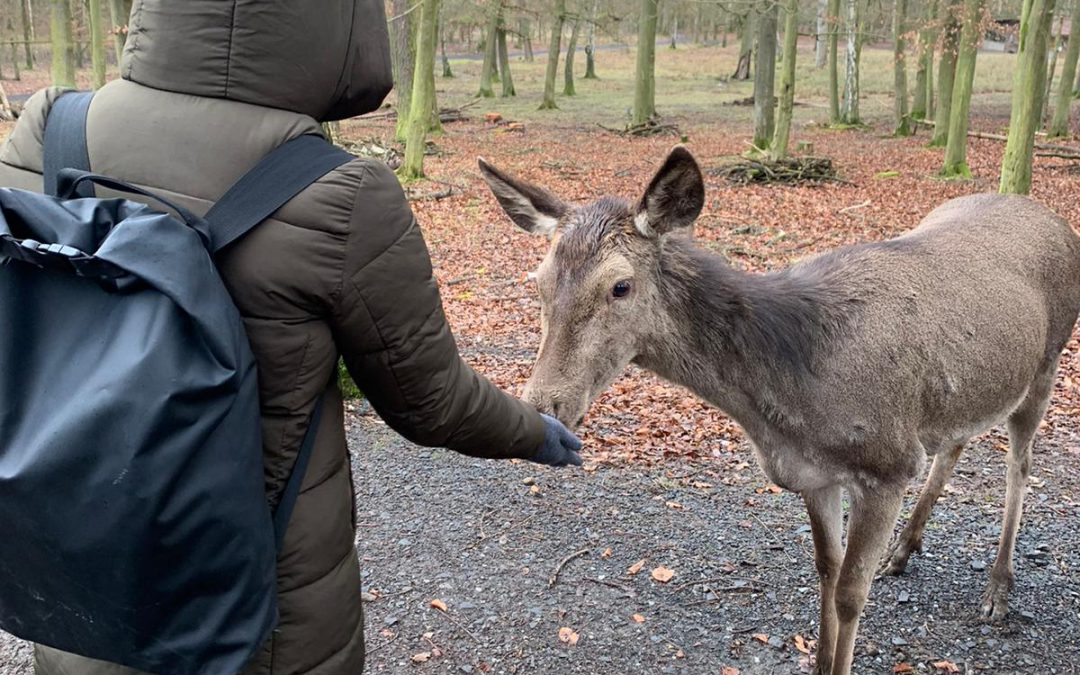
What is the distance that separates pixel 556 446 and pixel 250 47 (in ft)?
4.80

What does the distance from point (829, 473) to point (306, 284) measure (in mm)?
2811

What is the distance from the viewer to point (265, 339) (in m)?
1.97

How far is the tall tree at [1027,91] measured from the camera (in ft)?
40.5

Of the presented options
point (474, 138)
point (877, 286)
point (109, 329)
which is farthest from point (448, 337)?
point (474, 138)

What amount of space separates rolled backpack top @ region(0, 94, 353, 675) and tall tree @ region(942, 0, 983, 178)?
18.5 meters

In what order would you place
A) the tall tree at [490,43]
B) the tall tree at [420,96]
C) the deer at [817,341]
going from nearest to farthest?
the deer at [817,341], the tall tree at [420,96], the tall tree at [490,43]

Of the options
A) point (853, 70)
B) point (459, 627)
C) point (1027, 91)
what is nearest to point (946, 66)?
point (853, 70)

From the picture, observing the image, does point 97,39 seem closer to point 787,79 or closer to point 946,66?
point 787,79

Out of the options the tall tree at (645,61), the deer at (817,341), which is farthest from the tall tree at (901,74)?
the deer at (817,341)

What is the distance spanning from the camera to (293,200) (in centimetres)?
188

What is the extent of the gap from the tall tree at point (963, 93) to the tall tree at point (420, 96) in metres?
10.7

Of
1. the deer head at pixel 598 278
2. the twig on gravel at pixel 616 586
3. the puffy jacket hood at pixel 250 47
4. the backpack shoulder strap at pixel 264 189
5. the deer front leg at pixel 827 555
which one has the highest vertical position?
the puffy jacket hood at pixel 250 47

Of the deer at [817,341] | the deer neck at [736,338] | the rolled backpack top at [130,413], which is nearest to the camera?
the rolled backpack top at [130,413]

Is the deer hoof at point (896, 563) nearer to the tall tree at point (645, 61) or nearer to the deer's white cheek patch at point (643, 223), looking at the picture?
the deer's white cheek patch at point (643, 223)
